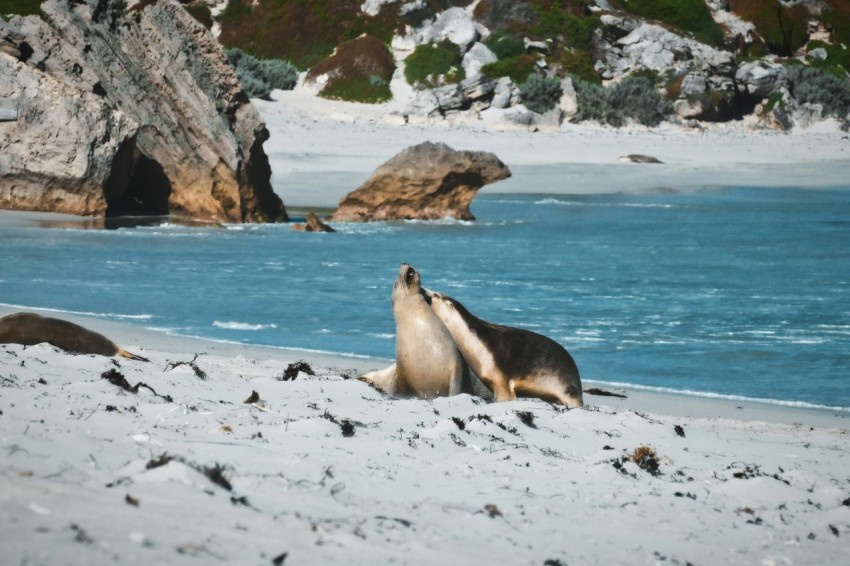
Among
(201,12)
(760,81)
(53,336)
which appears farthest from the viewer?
(201,12)

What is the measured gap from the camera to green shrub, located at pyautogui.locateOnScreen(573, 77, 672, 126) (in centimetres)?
3538

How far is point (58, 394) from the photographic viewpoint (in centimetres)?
546

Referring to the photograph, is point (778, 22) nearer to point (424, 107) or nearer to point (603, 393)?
point (424, 107)

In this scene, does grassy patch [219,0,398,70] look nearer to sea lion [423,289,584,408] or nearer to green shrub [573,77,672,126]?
green shrub [573,77,672,126]

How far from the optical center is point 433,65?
37.8 meters

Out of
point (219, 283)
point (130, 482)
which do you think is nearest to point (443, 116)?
point (219, 283)

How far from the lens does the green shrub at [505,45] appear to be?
132 feet

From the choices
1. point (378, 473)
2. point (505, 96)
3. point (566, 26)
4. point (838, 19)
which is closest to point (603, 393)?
point (378, 473)

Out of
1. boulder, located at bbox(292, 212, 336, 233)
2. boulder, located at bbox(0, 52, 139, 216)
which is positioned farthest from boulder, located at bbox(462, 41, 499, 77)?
boulder, located at bbox(0, 52, 139, 216)

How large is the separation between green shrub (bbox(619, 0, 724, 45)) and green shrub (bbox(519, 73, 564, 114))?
37.2 feet

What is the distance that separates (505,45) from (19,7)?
1753cm

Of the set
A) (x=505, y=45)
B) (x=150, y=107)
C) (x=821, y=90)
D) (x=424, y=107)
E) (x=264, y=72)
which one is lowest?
(x=150, y=107)

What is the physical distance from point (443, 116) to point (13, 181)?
1737cm

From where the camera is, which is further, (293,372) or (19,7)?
(19,7)
